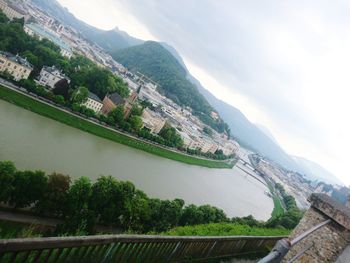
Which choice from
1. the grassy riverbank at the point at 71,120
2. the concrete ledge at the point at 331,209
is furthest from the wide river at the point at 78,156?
the concrete ledge at the point at 331,209

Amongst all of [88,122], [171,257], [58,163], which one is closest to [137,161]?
[88,122]

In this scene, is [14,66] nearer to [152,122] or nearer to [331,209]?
[152,122]

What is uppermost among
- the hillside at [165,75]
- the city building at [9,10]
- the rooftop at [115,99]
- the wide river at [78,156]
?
the hillside at [165,75]

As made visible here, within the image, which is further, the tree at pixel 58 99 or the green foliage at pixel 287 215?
the tree at pixel 58 99

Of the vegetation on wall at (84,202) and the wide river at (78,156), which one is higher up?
the vegetation on wall at (84,202)

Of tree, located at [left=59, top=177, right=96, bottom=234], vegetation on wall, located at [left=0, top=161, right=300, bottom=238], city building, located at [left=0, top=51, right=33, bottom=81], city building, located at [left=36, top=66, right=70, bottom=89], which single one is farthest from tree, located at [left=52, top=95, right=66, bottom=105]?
tree, located at [left=59, top=177, right=96, bottom=234]

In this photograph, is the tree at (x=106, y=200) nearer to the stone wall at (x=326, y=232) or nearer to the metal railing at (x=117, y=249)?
the metal railing at (x=117, y=249)
